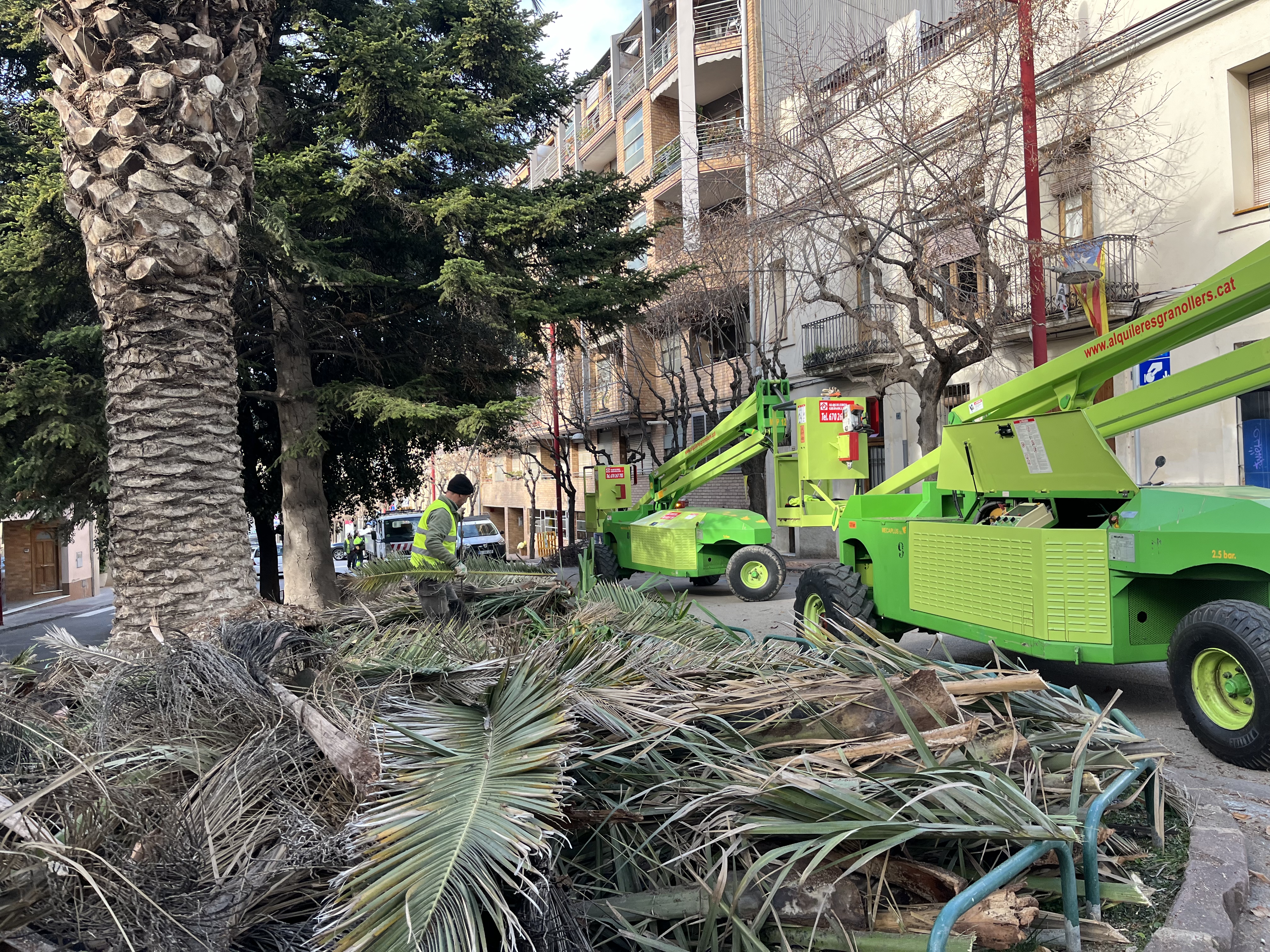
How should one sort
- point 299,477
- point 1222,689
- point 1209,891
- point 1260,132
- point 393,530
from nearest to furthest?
point 1209,891 → point 1222,689 → point 299,477 → point 1260,132 → point 393,530

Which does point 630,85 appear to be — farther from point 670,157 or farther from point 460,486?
point 460,486

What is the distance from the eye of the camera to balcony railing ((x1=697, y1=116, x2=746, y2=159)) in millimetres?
16422

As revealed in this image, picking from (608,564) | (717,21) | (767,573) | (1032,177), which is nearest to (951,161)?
(1032,177)

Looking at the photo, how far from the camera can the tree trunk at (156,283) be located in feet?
16.4

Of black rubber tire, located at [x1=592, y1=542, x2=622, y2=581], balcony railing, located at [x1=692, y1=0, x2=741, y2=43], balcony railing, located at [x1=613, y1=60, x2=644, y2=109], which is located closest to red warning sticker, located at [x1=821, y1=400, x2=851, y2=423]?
black rubber tire, located at [x1=592, y1=542, x2=622, y2=581]

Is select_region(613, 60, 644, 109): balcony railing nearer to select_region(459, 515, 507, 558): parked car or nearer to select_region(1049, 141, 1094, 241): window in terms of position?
select_region(459, 515, 507, 558): parked car

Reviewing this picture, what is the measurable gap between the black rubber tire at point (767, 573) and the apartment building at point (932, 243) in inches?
152

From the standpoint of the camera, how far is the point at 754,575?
13.0 metres

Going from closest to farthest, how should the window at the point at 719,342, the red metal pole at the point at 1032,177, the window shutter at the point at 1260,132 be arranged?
the red metal pole at the point at 1032,177
the window shutter at the point at 1260,132
the window at the point at 719,342

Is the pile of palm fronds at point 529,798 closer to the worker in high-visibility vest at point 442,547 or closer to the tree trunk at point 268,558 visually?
the worker in high-visibility vest at point 442,547

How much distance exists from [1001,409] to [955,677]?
3833 mm

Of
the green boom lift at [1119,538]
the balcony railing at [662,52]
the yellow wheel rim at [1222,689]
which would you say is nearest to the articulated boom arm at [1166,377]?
the green boom lift at [1119,538]

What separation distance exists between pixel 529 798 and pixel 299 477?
10.5 metres

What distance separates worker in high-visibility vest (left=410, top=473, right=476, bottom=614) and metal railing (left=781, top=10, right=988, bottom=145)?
32.2ft
